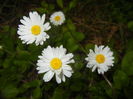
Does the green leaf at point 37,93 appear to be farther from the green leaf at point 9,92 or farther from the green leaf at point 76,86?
the green leaf at point 76,86

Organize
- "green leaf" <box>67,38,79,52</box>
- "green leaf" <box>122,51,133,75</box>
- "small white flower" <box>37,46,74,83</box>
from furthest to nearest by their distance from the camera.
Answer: "green leaf" <box>67,38,79,52</box>
"green leaf" <box>122,51,133,75</box>
"small white flower" <box>37,46,74,83</box>

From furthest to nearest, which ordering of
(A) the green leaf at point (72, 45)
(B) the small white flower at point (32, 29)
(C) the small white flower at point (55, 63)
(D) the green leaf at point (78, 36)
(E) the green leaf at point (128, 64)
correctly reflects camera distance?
(D) the green leaf at point (78, 36) → (A) the green leaf at point (72, 45) → (E) the green leaf at point (128, 64) → (B) the small white flower at point (32, 29) → (C) the small white flower at point (55, 63)

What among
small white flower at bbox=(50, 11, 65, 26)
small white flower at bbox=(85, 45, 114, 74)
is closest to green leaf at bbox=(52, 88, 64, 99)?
small white flower at bbox=(85, 45, 114, 74)

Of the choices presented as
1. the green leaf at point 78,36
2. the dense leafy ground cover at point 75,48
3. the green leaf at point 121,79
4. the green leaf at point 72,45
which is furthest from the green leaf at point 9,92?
the green leaf at point 121,79

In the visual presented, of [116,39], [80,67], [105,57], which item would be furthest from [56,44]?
[116,39]

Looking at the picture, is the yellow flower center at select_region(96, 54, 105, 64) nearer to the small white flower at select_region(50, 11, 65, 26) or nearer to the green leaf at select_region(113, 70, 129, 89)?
the green leaf at select_region(113, 70, 129, 89)

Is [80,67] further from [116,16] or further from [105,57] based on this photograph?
[116,16]
